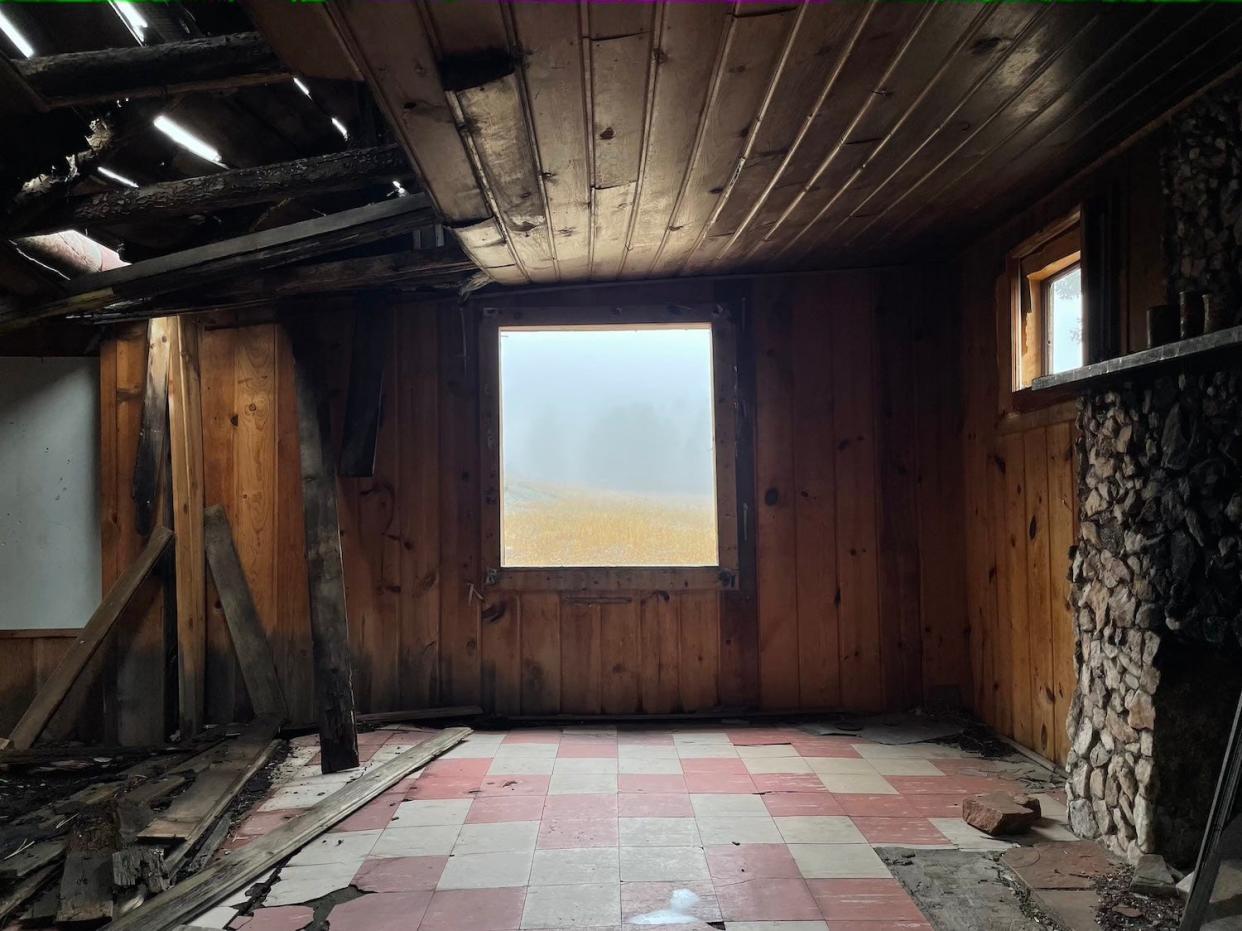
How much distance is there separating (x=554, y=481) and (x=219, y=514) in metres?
1.69

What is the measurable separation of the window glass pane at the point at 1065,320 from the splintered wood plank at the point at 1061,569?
275mm

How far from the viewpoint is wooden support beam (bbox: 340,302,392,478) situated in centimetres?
387

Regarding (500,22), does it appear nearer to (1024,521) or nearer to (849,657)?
(1024,521)

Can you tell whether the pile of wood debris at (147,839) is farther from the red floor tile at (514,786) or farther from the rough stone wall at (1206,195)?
the rough stone wall at (1206,195)

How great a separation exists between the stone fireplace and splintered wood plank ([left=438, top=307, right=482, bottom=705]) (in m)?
2.71

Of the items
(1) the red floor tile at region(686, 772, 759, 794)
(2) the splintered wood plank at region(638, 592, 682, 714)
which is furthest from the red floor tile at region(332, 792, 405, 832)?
(2) the splintered wood plank at region(638, 592, 682, 714)

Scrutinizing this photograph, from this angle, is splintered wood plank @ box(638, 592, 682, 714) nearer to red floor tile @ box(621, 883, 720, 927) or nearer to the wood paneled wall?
the wood paneled wall

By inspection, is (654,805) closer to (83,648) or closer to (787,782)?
(787,782)

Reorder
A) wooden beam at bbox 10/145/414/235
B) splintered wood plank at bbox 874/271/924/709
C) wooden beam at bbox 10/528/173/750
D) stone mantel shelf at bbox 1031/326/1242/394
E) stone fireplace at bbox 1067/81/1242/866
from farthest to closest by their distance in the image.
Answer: splintered wood plank at bbox 874/271/924/709, wooden beam at bbox 10/528/173/750, wooden beam at bbox 10/145/414/235, stone fireplace at bbox 1067/81/1242/866, stone mantel shelf at bbox 1031/326/1242/394

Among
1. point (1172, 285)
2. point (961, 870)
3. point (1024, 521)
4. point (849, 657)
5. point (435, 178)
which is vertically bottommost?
point (961, 870)

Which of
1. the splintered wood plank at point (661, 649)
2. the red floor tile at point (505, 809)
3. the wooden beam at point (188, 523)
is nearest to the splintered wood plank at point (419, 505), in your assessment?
the wooden beam at point (188, 523)

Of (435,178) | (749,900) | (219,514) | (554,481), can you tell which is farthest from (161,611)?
(749,900)

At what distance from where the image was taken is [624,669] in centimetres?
402

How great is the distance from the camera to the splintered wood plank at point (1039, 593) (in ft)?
10.3
